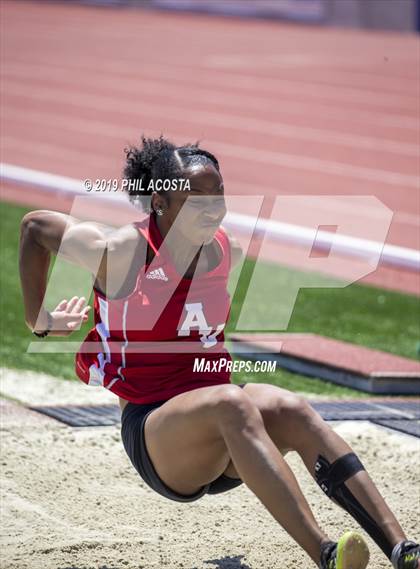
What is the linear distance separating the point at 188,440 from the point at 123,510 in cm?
100

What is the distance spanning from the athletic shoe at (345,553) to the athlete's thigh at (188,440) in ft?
1.52

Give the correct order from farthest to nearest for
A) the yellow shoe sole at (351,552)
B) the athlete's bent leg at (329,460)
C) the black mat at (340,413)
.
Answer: the black mat at (340,413), the athlete's bent leg at (329,460), the yellow shoe sole at (351,552)

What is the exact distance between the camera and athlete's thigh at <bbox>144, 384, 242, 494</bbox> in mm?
3285

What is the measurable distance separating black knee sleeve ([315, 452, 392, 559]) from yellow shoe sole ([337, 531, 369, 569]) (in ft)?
0.51

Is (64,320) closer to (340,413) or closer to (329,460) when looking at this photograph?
(329,460)

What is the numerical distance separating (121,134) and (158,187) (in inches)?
398

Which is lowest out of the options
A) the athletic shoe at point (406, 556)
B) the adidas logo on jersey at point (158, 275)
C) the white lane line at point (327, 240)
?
the white lane line at point (327, 240)

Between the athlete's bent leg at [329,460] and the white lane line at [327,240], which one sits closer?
the athlete's bent leg at [329,460]

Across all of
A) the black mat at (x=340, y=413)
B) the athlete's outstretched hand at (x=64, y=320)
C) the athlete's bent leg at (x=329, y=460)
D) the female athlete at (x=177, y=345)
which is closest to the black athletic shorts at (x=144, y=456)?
the female athlete at (x=177, y=345)

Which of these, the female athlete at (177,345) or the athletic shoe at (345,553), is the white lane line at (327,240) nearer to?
the female athlete at (177,345)

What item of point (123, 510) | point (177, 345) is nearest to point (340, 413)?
point (123, 510)

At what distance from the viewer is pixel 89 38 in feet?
72.0

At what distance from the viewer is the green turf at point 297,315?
6.23 m

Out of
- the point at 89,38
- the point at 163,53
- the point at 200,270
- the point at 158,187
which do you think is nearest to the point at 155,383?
the point at 200,270
